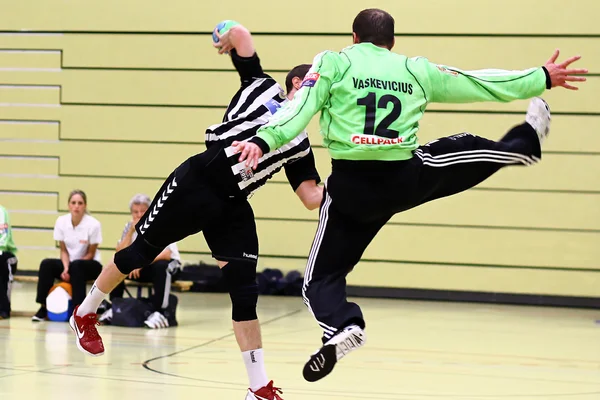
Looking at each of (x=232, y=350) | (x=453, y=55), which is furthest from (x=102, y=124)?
(x=232, y=350)

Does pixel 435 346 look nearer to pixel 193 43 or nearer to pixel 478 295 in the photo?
pixel 478 295

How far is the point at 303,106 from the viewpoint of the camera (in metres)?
4.83

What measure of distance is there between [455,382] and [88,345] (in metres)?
2.69

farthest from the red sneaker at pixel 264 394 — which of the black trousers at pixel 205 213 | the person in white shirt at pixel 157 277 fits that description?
the person in white shirt at pixel 157 277

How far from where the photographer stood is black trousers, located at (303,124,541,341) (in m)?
4.96

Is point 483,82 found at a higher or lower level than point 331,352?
higher

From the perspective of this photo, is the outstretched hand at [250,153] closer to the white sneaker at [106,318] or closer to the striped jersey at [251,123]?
the striped jersey at [251,123]

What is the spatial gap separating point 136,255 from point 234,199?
70 centimetres

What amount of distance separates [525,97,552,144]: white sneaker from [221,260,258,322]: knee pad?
1.85 m

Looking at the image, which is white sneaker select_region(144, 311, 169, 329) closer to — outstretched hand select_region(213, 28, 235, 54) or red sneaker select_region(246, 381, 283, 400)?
red sneaker select_region(246, 381, 283, 400)

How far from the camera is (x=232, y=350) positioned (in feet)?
28.3

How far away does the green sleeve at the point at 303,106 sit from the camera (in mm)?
4785

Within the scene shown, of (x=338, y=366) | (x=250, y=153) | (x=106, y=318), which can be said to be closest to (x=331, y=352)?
(x=250, y=153)

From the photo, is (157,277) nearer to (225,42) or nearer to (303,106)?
(225,42)
